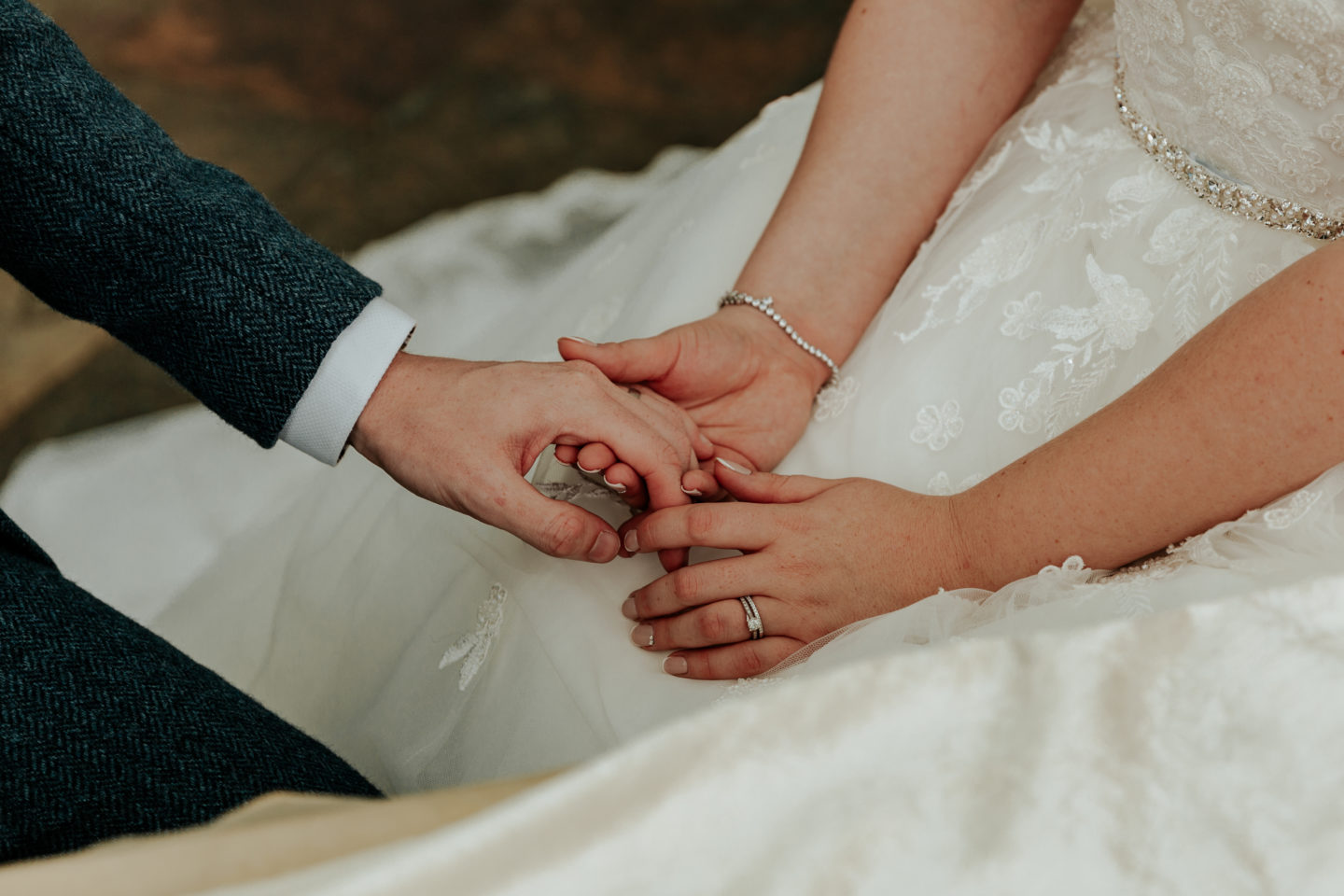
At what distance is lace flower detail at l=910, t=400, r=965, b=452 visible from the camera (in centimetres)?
91

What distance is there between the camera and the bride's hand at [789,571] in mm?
843

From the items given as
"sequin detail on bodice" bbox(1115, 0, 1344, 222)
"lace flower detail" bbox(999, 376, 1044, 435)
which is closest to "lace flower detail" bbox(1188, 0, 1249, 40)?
"sequin detail on bodice" bbox(1115, 0, 1344, 222)

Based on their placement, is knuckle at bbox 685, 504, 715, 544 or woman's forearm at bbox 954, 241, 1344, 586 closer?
woman's forearm at bbox 954, 241, 1344, 586

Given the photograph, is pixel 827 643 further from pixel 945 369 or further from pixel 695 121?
pixel 695 121

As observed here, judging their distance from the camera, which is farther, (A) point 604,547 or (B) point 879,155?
(B) point 879,155

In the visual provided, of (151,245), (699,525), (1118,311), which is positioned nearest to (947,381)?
(1118,311)

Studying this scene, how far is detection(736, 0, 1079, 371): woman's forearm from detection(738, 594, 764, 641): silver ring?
324 mm

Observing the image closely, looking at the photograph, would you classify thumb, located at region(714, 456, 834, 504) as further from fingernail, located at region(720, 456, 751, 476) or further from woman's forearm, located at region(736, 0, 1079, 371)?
woman's forearm, located at region(736, 0, 1079, 371)

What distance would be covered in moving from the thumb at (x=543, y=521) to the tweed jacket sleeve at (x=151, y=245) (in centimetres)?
20

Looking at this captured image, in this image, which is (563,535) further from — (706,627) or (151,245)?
(151,245)

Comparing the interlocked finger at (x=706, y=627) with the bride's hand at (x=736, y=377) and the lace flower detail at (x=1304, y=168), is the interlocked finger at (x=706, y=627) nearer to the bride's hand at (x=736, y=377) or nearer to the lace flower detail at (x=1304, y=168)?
the bride's hand at (x=736, y=377)

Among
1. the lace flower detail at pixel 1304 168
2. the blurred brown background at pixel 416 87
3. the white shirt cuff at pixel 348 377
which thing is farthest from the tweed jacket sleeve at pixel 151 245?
the blurred brown background at pixel 416 87

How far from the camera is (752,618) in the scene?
85 cm

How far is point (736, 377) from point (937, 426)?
0.68 ft
